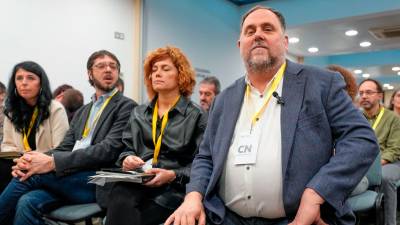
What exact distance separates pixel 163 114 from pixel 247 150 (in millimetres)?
867

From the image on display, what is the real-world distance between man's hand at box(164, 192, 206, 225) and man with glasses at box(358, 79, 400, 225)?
1.67m

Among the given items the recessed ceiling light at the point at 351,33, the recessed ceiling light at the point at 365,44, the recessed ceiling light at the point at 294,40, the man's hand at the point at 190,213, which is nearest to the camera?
the man's hand at the point at 190,213

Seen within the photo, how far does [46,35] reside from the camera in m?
3.69

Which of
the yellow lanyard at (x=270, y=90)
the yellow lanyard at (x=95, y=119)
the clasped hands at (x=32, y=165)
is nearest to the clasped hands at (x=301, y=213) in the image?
the yellow lanyard at (x=270, y=90)

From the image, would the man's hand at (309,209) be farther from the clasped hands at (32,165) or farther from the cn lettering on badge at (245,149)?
the clasped hands at (32,165)

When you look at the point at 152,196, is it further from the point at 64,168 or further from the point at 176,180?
the point at 64,168

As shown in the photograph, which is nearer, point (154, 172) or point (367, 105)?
point (154, 172)

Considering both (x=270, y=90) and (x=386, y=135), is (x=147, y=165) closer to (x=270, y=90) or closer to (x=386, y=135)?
(x=270, y=90)

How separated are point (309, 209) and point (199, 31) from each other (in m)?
4.69

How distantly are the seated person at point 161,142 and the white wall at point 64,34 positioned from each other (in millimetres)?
1798

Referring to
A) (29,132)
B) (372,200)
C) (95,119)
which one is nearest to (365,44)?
(372,200)

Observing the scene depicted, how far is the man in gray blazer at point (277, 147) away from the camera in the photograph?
1.25 meters

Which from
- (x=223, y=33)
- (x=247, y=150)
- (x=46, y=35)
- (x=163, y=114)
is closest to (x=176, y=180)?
(x=163, y=114)

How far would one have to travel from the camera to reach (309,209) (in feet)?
3.90
